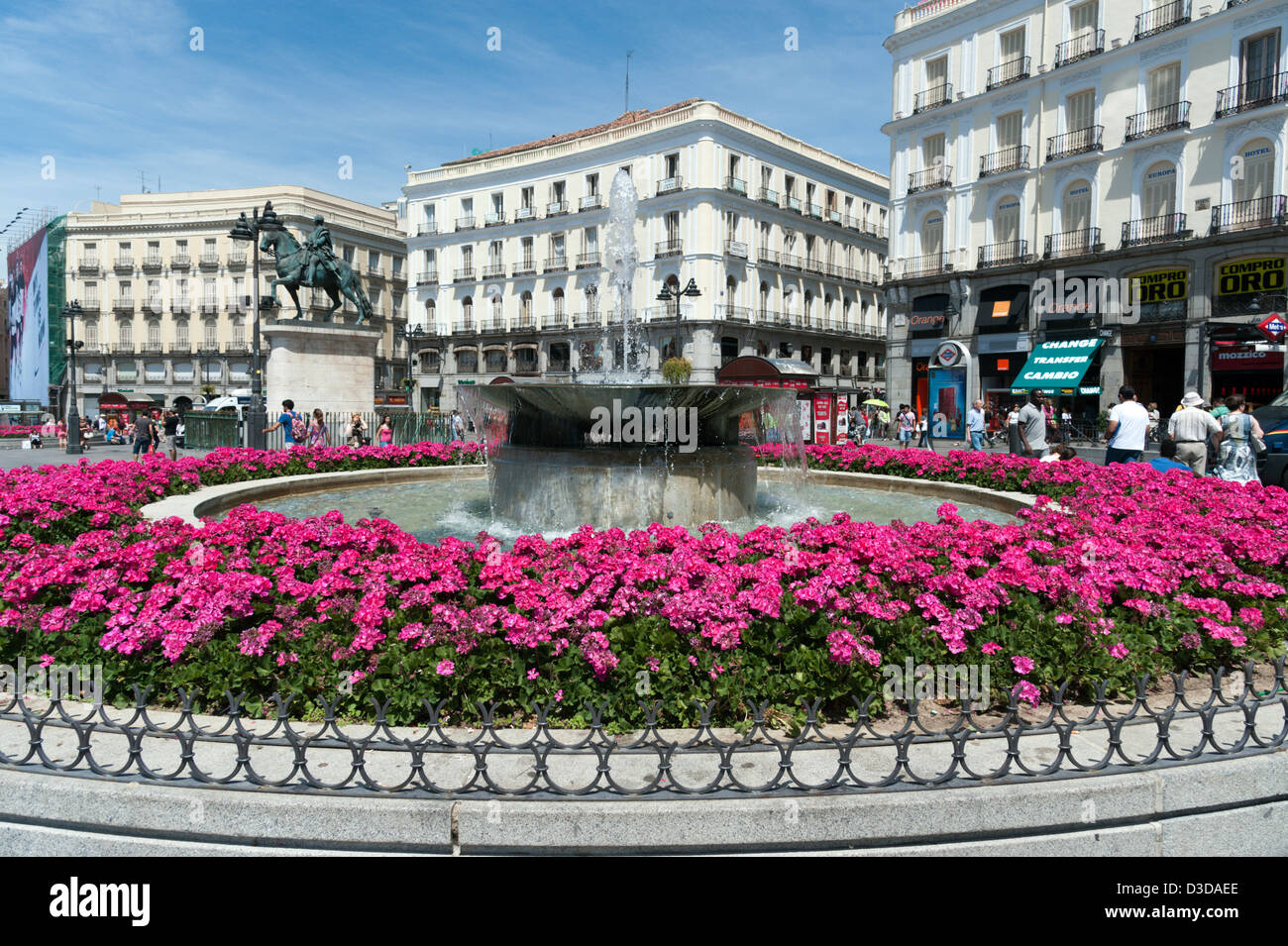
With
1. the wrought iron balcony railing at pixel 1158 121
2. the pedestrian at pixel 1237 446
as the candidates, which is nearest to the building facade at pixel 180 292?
the wrought iron balcony railing at pixel 1158 121

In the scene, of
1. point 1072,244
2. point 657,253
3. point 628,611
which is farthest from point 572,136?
point 628,611

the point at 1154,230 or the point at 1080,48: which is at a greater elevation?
the point at 1080,48

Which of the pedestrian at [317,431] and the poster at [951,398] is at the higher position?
the poster at [951,398]

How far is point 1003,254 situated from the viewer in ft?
106

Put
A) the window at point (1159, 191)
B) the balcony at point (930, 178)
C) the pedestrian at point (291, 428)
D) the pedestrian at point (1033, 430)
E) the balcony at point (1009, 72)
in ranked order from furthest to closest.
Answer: the balcony at point (930, 178) → the balcony at point (1009, 72) → the window at point (1159, 191) → the pedestrian at point (291, 428) → the pedestrian at point (1033, 430)

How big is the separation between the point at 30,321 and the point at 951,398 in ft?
210

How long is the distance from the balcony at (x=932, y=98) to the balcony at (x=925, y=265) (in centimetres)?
608

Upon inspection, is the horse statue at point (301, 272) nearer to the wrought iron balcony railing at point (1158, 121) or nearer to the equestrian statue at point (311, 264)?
the equestrian statue at point (311, 264)

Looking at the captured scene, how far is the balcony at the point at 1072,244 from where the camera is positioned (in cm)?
2945

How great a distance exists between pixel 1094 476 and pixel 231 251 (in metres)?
65.0

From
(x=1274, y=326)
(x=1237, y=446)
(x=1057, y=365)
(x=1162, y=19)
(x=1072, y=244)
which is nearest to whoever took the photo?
(x=1237, y=446)

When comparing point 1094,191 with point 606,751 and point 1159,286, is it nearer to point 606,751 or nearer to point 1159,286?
point 1159,286

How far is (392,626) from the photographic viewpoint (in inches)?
139
